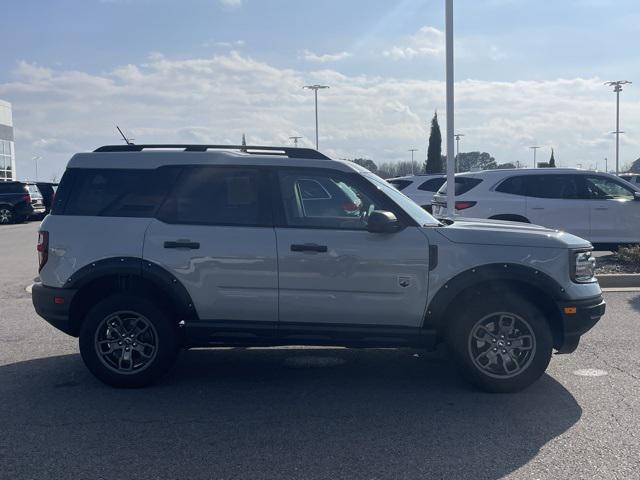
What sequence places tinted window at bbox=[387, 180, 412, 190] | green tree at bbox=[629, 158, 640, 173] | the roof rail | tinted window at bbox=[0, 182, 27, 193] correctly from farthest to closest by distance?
green tree at bbox=[629, 158, 640, 173] < tinted window at bbox=[0, 182, 27, 193] < tinted window at bbox=[387, 180, 412, 190] < the roof rail

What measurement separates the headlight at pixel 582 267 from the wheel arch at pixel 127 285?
3.19 m

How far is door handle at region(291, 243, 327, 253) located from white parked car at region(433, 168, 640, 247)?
23.1 feet

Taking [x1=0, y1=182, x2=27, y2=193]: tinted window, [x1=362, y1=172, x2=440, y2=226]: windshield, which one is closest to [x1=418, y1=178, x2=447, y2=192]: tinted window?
[x1=362, y1=172, x2=440, y2=226]: windshield

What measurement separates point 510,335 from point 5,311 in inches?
261

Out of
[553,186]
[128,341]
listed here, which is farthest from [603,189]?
[128,341]

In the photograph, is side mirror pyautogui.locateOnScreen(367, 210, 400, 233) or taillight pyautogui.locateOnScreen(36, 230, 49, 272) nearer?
side mirror pyautogui.locateOnScreen(367, 210, 400, 233)

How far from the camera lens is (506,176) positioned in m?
12.4

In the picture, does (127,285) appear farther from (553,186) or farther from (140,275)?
(553,186)

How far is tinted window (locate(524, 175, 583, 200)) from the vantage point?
12273 mm

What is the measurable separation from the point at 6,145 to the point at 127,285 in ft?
198

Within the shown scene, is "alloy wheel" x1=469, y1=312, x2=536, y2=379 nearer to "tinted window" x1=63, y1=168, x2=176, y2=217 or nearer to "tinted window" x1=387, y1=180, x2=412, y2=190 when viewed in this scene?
"tinted window" x1=63, y1=168, x2=176, y2=217

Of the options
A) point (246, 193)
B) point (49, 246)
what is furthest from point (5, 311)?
point (246, 193)

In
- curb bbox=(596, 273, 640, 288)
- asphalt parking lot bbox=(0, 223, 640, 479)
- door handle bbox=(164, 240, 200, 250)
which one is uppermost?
door handle bbox=(164, 240, 200, 250)

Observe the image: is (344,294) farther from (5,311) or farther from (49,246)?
(5,311)
